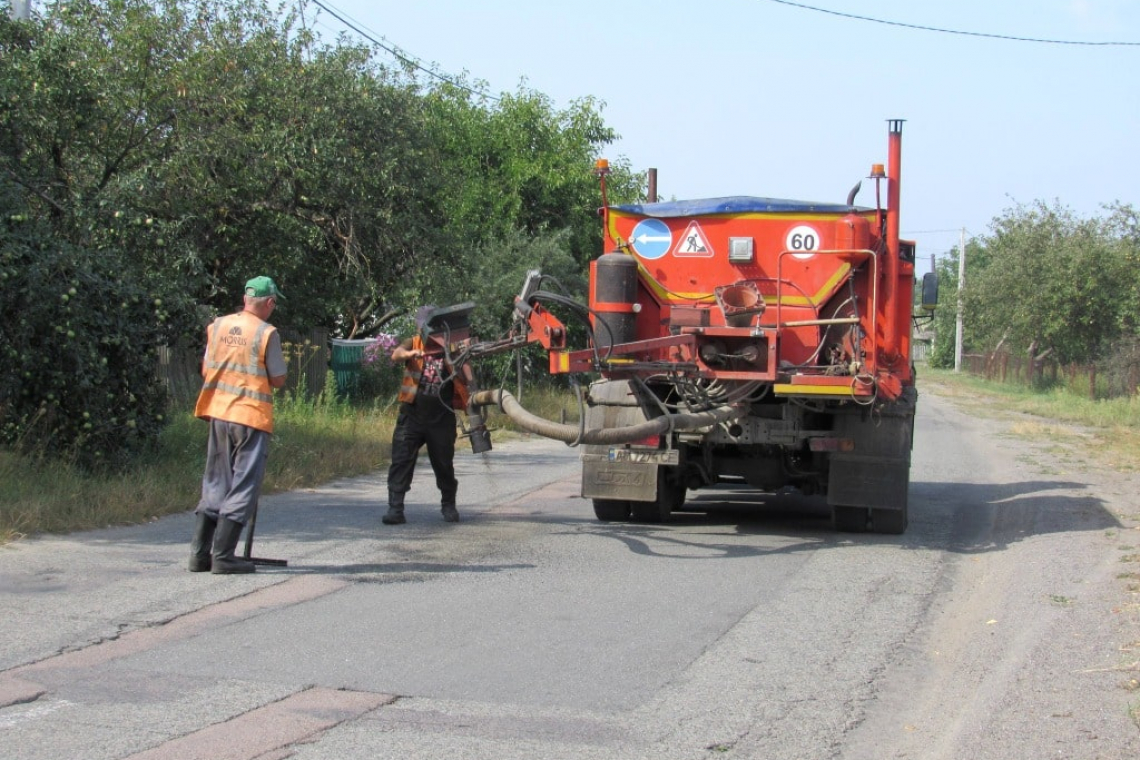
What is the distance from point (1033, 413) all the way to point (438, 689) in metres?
26.5

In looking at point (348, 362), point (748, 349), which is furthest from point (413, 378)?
point (348, 362)

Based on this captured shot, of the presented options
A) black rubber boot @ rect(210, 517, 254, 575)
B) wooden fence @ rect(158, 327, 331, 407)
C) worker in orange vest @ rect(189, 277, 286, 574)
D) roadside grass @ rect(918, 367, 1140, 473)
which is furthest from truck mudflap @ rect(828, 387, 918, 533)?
roadside grass @ rect(918, 367, 1140, 473)

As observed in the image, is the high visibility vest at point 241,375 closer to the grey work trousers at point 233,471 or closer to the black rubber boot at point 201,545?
the grey work trousers at point 233,471

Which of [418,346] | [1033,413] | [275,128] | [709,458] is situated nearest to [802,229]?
[709,458]

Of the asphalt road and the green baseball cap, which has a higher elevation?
the green baseball cap

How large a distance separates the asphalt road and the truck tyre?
11 centimetres

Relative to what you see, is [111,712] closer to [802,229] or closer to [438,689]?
[438,689]

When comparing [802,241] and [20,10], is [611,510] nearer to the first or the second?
[802,241]

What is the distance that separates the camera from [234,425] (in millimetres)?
7289

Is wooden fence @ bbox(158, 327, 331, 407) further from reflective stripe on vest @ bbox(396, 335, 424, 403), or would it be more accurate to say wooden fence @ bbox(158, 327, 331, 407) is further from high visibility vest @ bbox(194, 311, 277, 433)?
high visibility vest @ bbox(194, 311, 277, 433)

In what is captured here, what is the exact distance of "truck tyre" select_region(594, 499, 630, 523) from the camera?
10156 millimetres

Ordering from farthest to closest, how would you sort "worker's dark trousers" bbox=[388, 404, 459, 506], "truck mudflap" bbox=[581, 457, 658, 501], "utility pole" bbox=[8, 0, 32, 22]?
"utility pole" bbox=[8, 0, 32, 22], "truck mudflap" bbox=[581, 457, 658, 501], "worker's dark trousers" bbox=[388, 404, 459, 506]

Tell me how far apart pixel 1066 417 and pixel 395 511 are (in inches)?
848

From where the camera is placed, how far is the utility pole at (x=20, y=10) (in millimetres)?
11945
